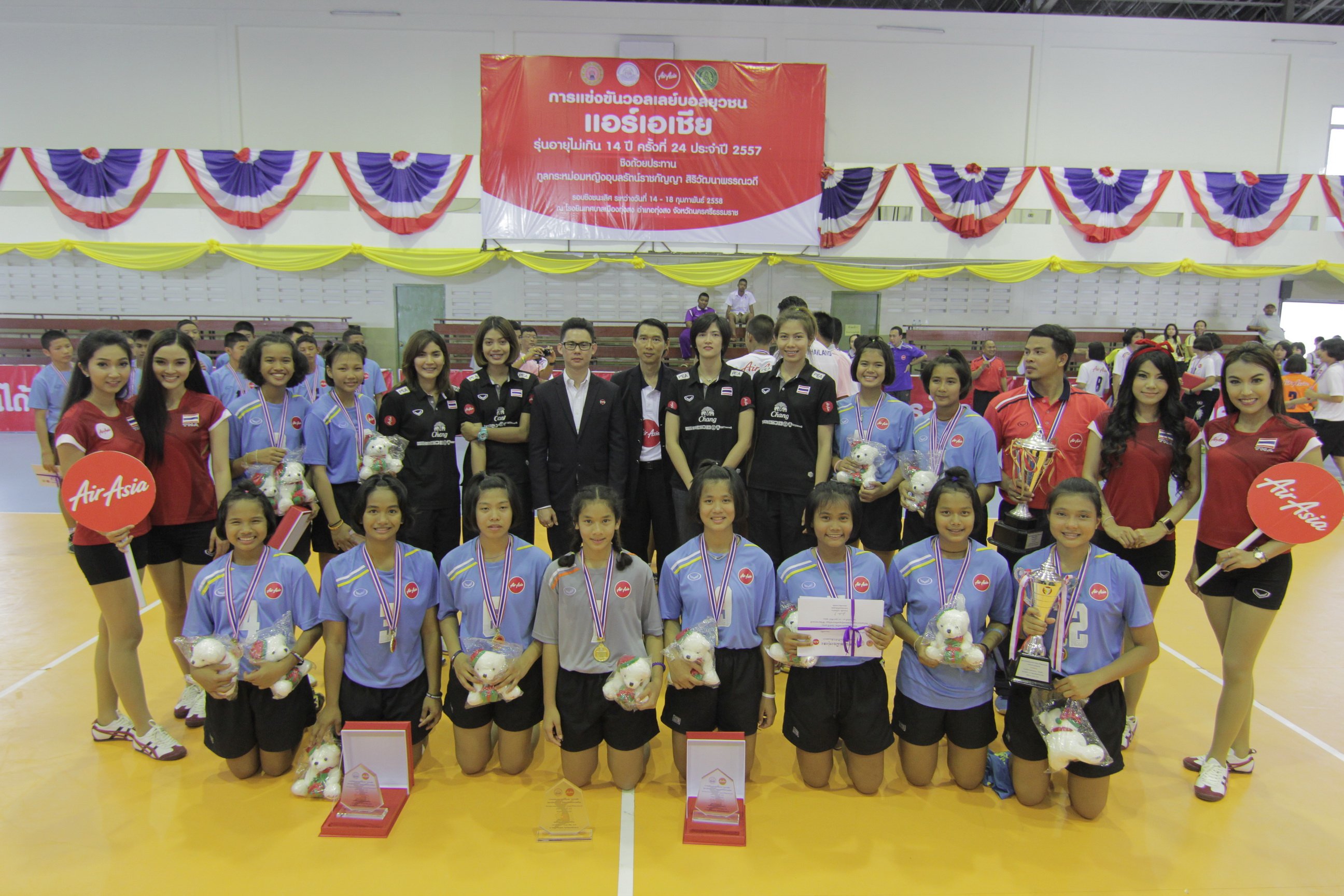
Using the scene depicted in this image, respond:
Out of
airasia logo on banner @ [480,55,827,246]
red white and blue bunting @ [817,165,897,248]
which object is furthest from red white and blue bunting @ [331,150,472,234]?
red white and blue bunting @ [817,165,897,248]

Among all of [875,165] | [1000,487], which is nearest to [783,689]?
[1000,487]

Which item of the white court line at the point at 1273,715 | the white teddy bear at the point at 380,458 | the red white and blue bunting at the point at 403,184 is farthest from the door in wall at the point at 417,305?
the white court line at the point at 1273,715

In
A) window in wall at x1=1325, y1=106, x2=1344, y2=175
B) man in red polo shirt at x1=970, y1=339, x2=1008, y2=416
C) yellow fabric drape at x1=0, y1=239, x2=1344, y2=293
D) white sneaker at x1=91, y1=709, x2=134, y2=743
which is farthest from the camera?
window in wall at x1=1325, y1=106, x2=1344, y2=175

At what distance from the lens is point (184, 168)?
14.1 meters

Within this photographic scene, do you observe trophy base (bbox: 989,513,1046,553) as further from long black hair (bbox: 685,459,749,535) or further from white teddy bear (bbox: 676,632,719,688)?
white teddy bear (bbox: 676,632,719,688)

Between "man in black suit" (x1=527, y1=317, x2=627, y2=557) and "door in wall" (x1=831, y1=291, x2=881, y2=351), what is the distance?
1246 centimetres

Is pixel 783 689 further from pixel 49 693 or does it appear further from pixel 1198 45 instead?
pixel 1198 45

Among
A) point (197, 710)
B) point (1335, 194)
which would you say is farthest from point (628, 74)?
point (1335, 194)

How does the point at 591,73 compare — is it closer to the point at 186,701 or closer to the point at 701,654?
the point at 186,701

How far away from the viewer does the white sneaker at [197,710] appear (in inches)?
145

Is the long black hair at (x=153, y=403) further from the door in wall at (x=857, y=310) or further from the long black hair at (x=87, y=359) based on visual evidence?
the door in wall at (x=857, y=310)

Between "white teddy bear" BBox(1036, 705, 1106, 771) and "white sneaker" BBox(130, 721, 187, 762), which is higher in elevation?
"white teddy bear" BBox(1036, 705, 1106, 771)

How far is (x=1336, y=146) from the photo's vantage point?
16.0 m

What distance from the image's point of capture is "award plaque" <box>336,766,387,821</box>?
9.62 feet
